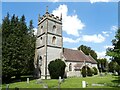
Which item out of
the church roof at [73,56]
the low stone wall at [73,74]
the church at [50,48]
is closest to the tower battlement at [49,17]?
the church at [50,48]

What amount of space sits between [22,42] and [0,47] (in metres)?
5.14

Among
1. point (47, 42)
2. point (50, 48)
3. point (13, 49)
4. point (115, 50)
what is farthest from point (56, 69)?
point (115, 50)

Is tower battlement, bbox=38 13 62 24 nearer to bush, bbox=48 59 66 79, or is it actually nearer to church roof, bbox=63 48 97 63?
church roof, bbox=63 48 97 63

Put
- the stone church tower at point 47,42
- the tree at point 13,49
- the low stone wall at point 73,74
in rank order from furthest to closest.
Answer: the low stone wall at point 73,74 → the stone church tower at point 47,42 → the tree at point 13,49

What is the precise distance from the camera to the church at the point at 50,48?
138 feet

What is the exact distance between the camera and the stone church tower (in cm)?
4181

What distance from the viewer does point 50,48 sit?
4253 cm

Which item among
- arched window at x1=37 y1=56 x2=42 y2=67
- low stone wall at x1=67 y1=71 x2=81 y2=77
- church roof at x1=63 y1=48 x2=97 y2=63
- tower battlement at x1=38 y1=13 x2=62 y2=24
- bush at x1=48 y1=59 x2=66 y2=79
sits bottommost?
low stone wall at x1=67 y1=71 x2=81 y2=77

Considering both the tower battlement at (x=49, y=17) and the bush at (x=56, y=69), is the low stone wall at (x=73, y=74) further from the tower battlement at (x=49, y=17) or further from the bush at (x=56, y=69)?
the tower battlement at (x=49, y=17)

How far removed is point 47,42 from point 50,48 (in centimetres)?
154

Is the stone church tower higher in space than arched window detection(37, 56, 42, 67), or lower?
higher

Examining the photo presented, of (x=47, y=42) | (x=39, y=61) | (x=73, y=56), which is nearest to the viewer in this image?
(x=47, y=42)

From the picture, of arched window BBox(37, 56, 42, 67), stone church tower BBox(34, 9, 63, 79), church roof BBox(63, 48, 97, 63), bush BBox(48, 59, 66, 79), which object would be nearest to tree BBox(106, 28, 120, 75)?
bush BBox(48, 59, 66, 79)

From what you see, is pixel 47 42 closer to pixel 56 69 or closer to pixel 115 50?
pixel 56 69
